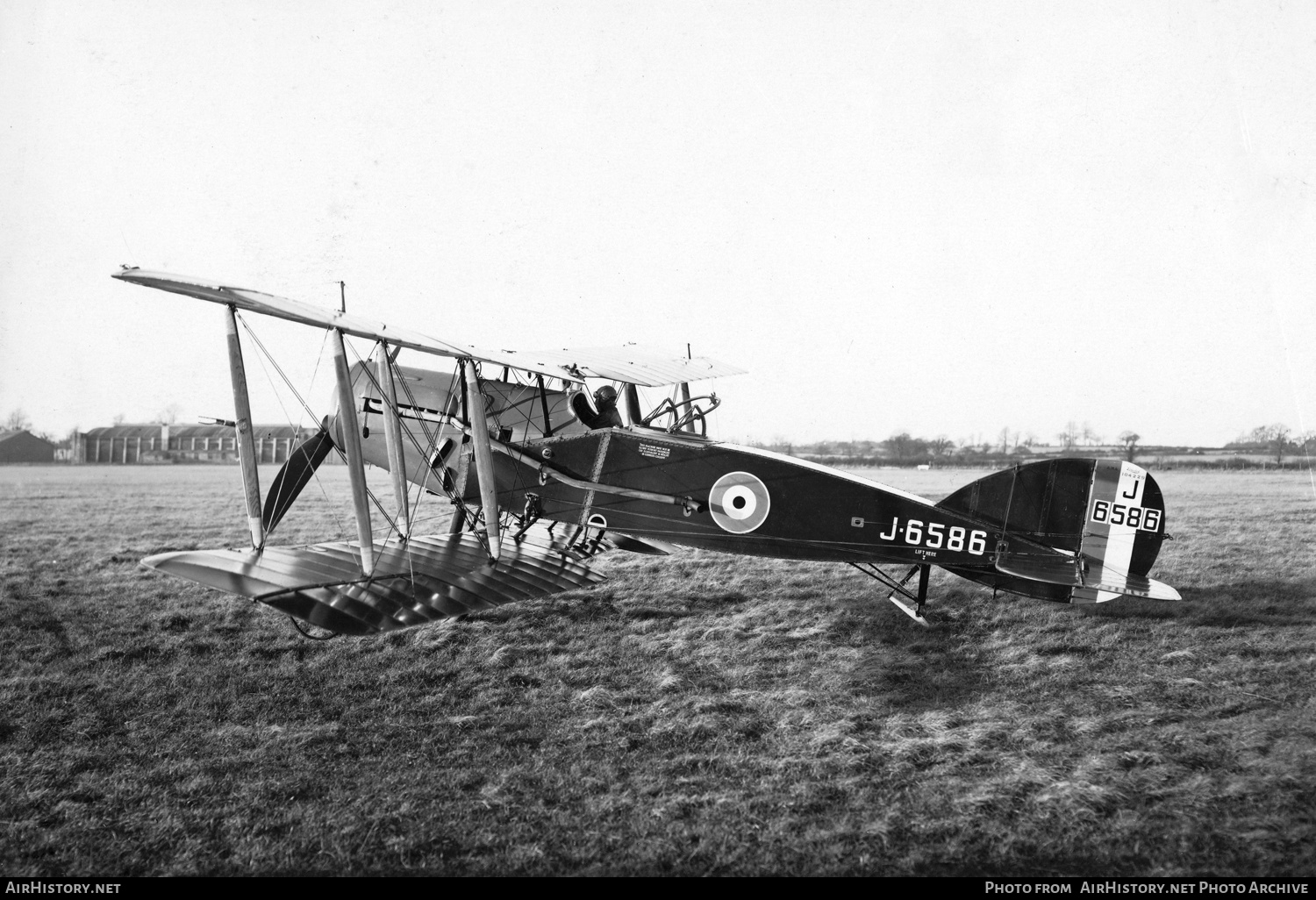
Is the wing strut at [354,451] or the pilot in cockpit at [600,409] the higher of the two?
the pilot in cockpit at [600,409]

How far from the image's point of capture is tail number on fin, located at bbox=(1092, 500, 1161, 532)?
5.18 meters

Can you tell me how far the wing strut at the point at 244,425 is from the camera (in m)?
4.43

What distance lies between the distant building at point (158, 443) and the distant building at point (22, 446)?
217 cm

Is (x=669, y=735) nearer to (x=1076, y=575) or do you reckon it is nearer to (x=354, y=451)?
(x=354, y=451)

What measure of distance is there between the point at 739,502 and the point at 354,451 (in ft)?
9.65

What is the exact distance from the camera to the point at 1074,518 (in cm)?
530

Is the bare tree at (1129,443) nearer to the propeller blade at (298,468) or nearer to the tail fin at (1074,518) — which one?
the tail fin at (1074,518)

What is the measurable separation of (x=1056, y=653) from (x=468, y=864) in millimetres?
4255

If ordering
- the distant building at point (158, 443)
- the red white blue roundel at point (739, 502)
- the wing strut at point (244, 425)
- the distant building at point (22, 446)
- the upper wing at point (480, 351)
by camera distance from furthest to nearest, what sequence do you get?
the distant building at point (158, 443)
the distant building at point (22, 446)
the red white blue roundel at point (739, 502)
the wing strut at point (244, 425)
the upper wing at point (480, 351)

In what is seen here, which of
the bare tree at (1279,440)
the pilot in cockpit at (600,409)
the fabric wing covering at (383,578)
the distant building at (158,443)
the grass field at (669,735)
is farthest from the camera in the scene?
the distant building at (158,443)

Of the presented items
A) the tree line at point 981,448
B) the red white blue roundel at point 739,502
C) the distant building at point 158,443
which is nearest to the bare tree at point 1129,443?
the tree line at point 981,448

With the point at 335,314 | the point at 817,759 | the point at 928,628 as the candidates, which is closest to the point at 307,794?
the point at 817,759

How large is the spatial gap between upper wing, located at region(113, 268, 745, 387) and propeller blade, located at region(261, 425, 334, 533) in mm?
1868

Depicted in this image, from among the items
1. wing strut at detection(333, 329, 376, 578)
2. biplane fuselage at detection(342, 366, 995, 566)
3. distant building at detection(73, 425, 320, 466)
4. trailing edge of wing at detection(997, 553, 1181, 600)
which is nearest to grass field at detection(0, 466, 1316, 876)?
trailing edge of wing at detection(997, 553, 1181, 600)
